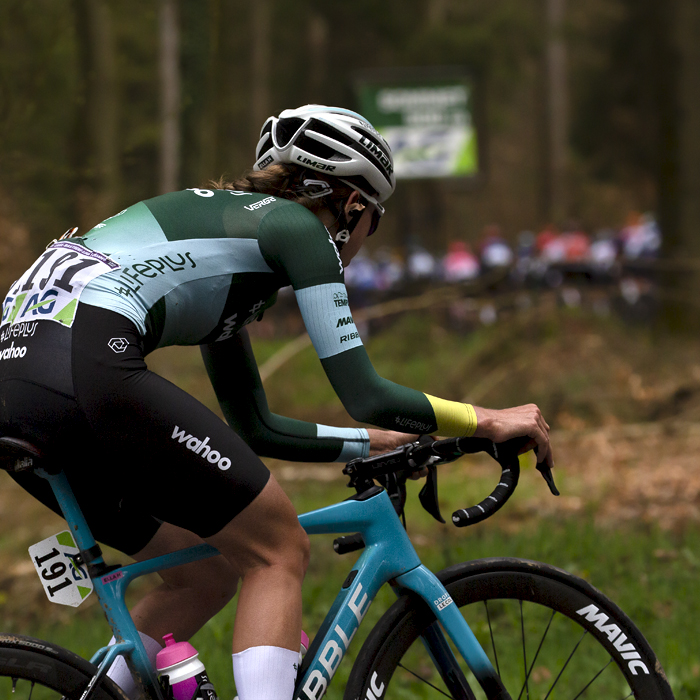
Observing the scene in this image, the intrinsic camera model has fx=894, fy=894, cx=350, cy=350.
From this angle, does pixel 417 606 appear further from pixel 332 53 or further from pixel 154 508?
pixel 332 53

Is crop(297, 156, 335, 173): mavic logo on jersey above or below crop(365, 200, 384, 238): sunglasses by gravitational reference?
above

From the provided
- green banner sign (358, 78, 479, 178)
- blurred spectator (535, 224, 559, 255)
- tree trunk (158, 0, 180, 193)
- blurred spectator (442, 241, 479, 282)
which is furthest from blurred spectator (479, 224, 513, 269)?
tree trunk (158, 0, 180, 193)

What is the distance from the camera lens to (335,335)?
2268mm

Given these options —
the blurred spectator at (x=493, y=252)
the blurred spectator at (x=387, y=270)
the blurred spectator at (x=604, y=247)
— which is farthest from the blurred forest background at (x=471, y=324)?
the blurred spectator at (x=604, y=247)

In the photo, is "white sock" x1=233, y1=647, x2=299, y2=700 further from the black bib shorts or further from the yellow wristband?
the yellow wristband

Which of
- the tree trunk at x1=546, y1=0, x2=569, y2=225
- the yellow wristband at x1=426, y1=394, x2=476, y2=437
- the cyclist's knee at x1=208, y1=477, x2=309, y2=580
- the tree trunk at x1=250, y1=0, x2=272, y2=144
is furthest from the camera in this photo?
the tree trunk at x1=546, y1=0, x2=569, y2=225

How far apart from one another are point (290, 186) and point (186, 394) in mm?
724

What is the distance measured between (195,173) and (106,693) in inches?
266

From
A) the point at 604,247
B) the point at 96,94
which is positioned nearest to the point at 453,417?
the point at 96,94

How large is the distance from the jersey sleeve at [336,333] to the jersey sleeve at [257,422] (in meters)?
0.50

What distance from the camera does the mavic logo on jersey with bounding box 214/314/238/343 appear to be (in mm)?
2430

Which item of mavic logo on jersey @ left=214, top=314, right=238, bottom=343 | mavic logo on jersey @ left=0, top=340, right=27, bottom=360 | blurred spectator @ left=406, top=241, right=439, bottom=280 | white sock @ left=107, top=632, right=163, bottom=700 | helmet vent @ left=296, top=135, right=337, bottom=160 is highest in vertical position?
helmet vent @ left=296, top=135, right=337, bottom=160

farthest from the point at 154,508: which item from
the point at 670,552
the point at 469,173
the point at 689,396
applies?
the point at 469,173

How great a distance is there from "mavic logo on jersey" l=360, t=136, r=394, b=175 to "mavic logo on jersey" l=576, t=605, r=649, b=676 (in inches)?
54.2
